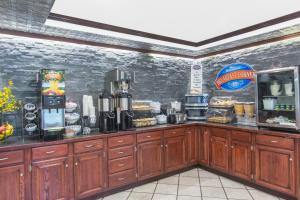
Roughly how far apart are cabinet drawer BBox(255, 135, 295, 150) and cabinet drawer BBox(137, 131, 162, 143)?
1602 millimetres

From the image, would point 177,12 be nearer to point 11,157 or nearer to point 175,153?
point 175,153

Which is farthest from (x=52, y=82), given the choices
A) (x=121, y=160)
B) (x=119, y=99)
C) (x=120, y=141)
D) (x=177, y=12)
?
(x=177, y=12)

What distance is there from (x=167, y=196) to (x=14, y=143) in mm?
2217

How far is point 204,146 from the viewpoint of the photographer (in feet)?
13.8

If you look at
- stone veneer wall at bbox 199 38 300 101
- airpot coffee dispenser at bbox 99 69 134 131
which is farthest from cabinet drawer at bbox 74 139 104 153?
stone veneer wall at bbox 199 38 300 101

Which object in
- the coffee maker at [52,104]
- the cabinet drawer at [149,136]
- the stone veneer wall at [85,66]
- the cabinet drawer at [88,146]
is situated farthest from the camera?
the cabinet drawer at [149,136]

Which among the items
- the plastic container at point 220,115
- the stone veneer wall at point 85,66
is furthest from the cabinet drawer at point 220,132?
the stone veneer wall at point 85,66

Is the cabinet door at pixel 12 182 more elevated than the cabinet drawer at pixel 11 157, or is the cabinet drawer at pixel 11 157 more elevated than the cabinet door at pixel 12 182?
the cabinet drawer at pixel 11 157

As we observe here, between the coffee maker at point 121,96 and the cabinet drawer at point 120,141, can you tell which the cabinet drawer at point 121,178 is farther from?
the coffee maker at point 121,96

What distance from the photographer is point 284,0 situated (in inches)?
95.7

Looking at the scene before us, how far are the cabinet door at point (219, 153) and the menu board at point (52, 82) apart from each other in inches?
113

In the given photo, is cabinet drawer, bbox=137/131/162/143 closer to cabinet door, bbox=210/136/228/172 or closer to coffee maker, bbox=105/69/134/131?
coffee maker, bbox=105/69/134/131

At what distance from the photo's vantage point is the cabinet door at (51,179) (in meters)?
2.58

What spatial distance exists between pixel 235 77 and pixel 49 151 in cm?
364
